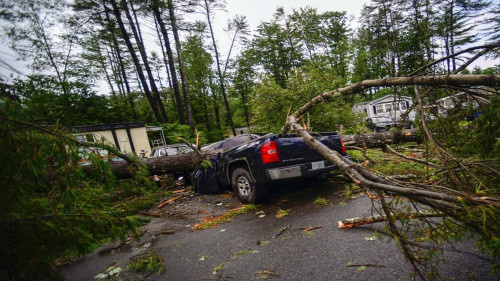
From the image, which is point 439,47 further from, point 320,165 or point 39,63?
point 39,63

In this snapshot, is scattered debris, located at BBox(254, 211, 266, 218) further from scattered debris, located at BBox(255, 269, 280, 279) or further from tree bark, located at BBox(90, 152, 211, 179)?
tree bark, located at BBox(90, 152, 211, 179)

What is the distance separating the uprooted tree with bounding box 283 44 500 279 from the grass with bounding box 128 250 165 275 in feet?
7.70

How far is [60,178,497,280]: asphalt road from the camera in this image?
1.95m

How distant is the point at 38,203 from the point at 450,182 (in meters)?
3.20

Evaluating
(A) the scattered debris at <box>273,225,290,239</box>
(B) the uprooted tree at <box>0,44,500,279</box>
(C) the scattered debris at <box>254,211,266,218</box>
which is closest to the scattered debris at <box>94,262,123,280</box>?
(B) the uprooted tree at <box>0,44,500,279</box>

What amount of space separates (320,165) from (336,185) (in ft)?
3.92

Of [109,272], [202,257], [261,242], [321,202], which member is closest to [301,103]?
[321,202]

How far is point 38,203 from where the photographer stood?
1315 millimetres

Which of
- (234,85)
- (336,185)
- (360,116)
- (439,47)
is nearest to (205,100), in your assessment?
(234,85)

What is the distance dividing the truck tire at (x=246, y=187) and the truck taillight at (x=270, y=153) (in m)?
0.55

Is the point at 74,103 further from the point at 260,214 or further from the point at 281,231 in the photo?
the point at 281,231

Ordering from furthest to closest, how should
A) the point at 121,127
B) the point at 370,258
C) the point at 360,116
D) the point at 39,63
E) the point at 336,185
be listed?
1. the point at 39,63
2. the point at 121,127
3. the point at 360,116
4. the point at 336,185
5. the point at 370,258

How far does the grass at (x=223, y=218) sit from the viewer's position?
3.80 m

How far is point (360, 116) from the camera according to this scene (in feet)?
30.2
